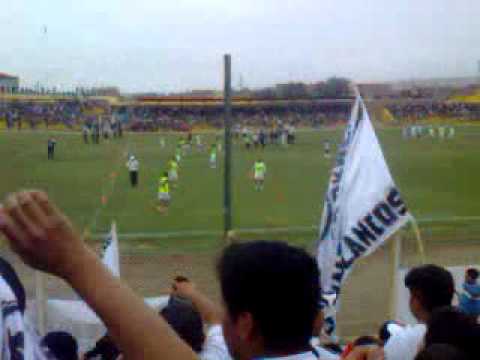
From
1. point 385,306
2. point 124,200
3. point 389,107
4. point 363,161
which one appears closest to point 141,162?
point 124,200

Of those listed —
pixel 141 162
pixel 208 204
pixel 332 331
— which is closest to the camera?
pixel 332 331

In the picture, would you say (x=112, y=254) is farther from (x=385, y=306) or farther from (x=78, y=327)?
(x=385, y=306)

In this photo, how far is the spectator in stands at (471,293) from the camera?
6.18 meters

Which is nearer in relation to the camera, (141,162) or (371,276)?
(371,276)

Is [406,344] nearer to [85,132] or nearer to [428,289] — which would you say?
[428,289]

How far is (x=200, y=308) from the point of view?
2.88 meters

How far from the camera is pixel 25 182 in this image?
18875mm

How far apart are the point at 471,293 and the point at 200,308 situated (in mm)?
4091

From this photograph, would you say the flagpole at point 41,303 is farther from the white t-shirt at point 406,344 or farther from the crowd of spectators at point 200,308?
the white t-shirt at point 406,344

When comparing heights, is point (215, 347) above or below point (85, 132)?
above

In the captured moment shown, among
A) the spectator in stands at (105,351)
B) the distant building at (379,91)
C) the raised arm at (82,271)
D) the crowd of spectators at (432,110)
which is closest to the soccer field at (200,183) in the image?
the crowd of spectators at (432,110)

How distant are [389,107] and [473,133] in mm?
6080

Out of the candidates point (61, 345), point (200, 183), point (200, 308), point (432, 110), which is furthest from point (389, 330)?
point (432, 110)

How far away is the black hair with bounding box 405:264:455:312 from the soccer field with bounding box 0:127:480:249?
3297 millimetres
